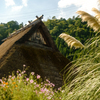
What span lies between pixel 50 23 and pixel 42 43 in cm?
1963

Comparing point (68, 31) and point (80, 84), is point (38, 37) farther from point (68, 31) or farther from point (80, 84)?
point (68, 31)

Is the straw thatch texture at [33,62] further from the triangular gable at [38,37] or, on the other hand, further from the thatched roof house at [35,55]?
the triangular gable at [38,37]

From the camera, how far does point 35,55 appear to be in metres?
6.36

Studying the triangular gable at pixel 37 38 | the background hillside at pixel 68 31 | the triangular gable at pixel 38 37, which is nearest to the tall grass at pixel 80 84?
the triangular gable at pixel 38 37

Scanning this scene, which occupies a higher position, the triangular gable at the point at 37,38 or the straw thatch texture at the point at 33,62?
the triangular gable at the point at 37,38

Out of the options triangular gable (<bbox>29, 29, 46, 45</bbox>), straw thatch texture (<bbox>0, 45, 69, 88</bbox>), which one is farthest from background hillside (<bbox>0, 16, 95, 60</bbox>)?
straw thatch texture (<bbox>0, 45, 69, 88</bbox>)

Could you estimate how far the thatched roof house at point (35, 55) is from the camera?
525 centimetres

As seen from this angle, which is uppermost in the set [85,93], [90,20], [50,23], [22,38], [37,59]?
[50,23]

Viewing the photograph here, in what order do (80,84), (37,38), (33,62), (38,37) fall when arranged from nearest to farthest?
(80,84) → (33,62) → (37,38) → (38,37)

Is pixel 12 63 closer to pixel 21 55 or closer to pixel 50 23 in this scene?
pixel 21 55

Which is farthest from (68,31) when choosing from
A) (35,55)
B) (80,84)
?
(80,84)

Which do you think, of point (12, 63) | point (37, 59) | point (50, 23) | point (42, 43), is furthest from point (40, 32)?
point (50, 23)

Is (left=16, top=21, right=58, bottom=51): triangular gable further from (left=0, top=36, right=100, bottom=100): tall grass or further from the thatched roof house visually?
(left=0, top=36, right=100, bottom=100): tall grass

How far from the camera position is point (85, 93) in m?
1.53
